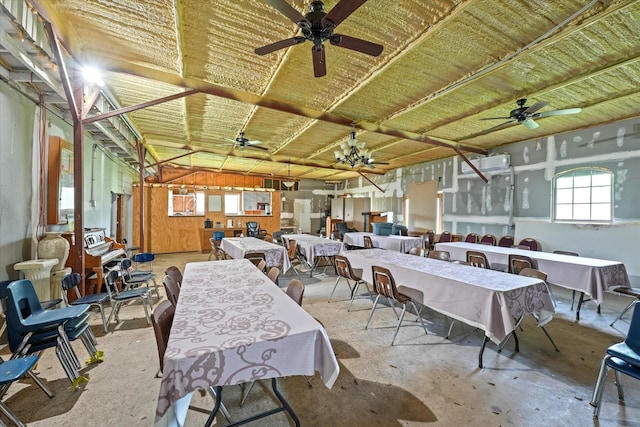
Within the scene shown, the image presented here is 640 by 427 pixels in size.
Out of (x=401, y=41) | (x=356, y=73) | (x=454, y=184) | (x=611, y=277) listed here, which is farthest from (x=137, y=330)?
(x=454, y=184)

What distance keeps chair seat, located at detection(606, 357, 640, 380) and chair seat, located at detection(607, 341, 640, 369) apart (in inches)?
1.7

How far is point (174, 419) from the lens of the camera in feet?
4.58

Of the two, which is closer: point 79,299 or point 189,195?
point 79,299

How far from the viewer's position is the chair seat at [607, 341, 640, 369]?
70.1 inches

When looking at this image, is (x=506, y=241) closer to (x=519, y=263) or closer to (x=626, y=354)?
(x=519, y=263)

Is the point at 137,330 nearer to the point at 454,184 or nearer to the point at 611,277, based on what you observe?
the point at 611,277

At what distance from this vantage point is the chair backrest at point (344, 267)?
401 cm

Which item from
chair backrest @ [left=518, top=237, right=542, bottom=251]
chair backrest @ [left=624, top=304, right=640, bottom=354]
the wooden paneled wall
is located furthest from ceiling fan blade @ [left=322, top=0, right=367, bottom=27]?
the wooden paneled wall

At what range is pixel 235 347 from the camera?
1.37m

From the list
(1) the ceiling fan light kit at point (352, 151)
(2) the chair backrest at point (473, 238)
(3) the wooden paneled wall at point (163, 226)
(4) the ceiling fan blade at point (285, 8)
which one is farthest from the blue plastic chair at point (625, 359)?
(3) the wooden paneled wall at point (163, 226)

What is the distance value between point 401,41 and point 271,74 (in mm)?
1752

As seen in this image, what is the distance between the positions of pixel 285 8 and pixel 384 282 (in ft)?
9.10

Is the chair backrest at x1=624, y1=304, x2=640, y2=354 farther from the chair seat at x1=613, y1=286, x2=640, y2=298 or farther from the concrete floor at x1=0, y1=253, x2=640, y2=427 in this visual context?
the chair seat at x1=613, y1=286, x2=640, y2=298

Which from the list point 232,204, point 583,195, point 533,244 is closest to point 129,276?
point 232,204
